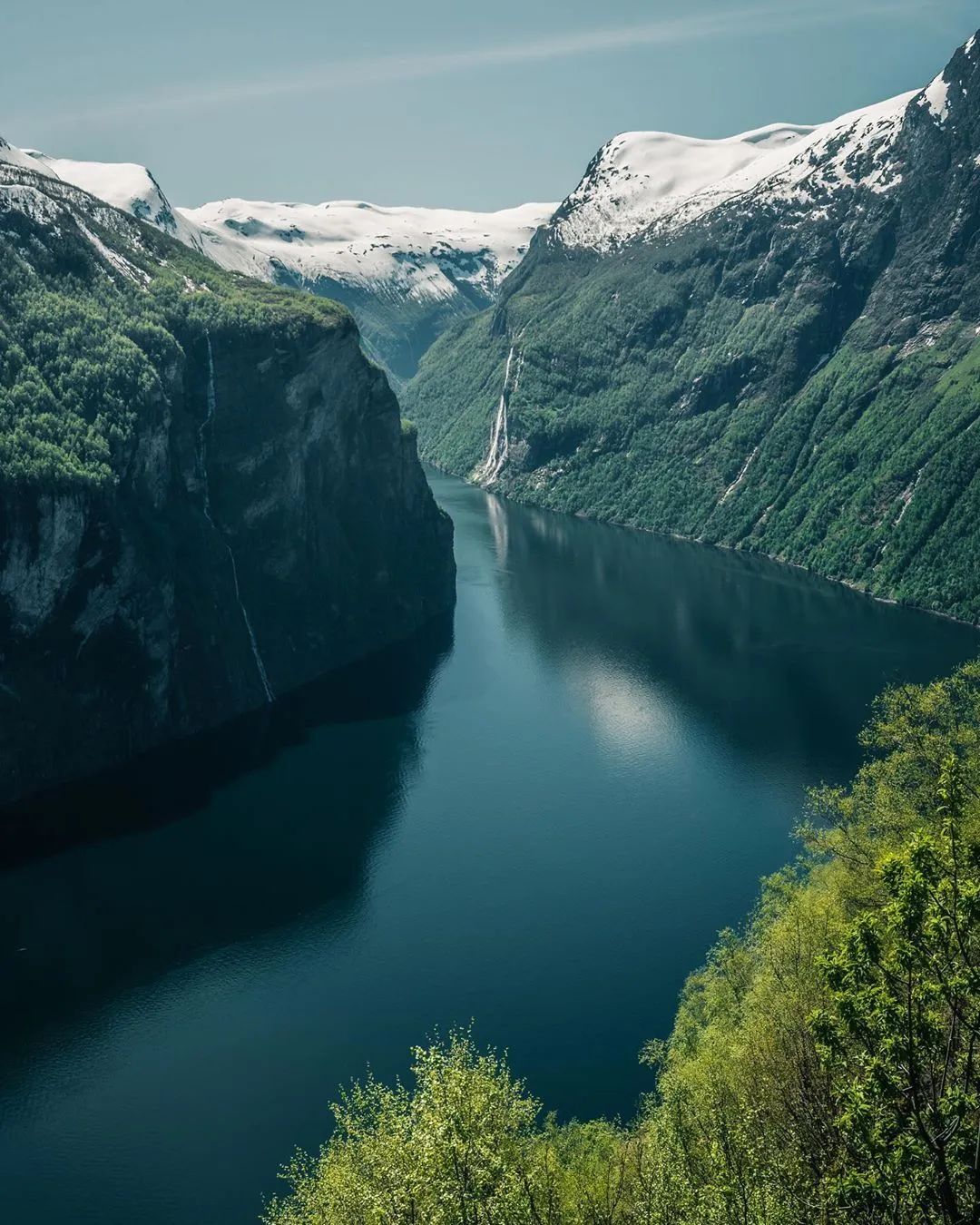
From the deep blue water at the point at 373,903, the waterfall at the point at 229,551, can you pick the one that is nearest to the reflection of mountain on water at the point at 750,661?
the deep blue water at the point at 373,903

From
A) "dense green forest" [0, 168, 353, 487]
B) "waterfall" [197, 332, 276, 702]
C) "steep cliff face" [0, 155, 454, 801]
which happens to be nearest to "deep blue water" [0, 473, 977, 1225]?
"waterfall" [197, 332, 276, 702]

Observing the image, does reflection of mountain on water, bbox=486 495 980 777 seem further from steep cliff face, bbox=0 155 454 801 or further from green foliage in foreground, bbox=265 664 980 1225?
green foliage in foreground, bbox=265 664 980 1225

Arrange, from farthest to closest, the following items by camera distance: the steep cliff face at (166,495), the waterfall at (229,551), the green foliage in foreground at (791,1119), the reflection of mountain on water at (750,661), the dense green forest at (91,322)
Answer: the waterfall at (229,551) → the reflection of mountain on water at (750,661) → the dense green forest at (91,322) → the steep cliff face at (166,495) → the green foliage in foreground at (791,1119)

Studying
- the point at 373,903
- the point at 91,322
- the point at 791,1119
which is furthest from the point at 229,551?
the point at 791,1119

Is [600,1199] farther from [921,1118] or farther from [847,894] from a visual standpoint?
[847,894]

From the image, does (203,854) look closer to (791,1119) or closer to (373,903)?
(373,903)

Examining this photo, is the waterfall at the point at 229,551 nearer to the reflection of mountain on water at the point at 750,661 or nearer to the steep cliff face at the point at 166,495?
the steep cliff face at the point at 166,495
